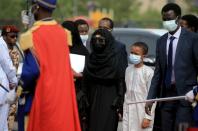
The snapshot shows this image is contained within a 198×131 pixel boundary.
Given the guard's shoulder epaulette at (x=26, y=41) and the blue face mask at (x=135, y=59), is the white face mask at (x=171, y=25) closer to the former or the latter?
the blue face mask at (x=135, y=59)

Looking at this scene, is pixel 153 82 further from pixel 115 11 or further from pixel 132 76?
pixel 115 11

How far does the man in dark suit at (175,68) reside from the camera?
10.3 metres

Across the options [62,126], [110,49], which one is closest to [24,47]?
[62,126]

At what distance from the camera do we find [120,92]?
464 inches

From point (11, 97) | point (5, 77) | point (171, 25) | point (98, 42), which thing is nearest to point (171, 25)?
point (171, 25)

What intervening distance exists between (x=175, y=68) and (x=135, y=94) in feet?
6.33

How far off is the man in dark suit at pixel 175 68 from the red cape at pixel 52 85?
1897 mm

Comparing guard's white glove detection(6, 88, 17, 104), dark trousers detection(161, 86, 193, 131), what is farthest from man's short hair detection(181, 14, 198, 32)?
guard's white glove detection(6, 88, 17, 104)

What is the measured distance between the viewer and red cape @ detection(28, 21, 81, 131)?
855 centimetres

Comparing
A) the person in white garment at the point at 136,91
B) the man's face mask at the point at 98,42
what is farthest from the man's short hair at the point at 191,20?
the man's face mask at the point at 98,42

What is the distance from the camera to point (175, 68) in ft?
34.0

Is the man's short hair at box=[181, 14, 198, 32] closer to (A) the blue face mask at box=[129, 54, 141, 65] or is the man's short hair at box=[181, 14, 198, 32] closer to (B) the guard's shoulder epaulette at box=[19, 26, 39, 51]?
(A) the blue face mask at box=[129, 54, 141, 65]

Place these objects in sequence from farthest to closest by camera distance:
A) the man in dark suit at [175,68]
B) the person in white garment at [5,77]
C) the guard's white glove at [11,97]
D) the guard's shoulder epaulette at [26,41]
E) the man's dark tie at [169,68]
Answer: the person in white garment at [5,77], the man's dark tie at [169,68], the man in dark suit at [175,68], the guard's white glove at [11,97], the guard's shoulder epaulette at [26,41]

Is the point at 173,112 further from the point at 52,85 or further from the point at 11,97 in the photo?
the point at 52,85
